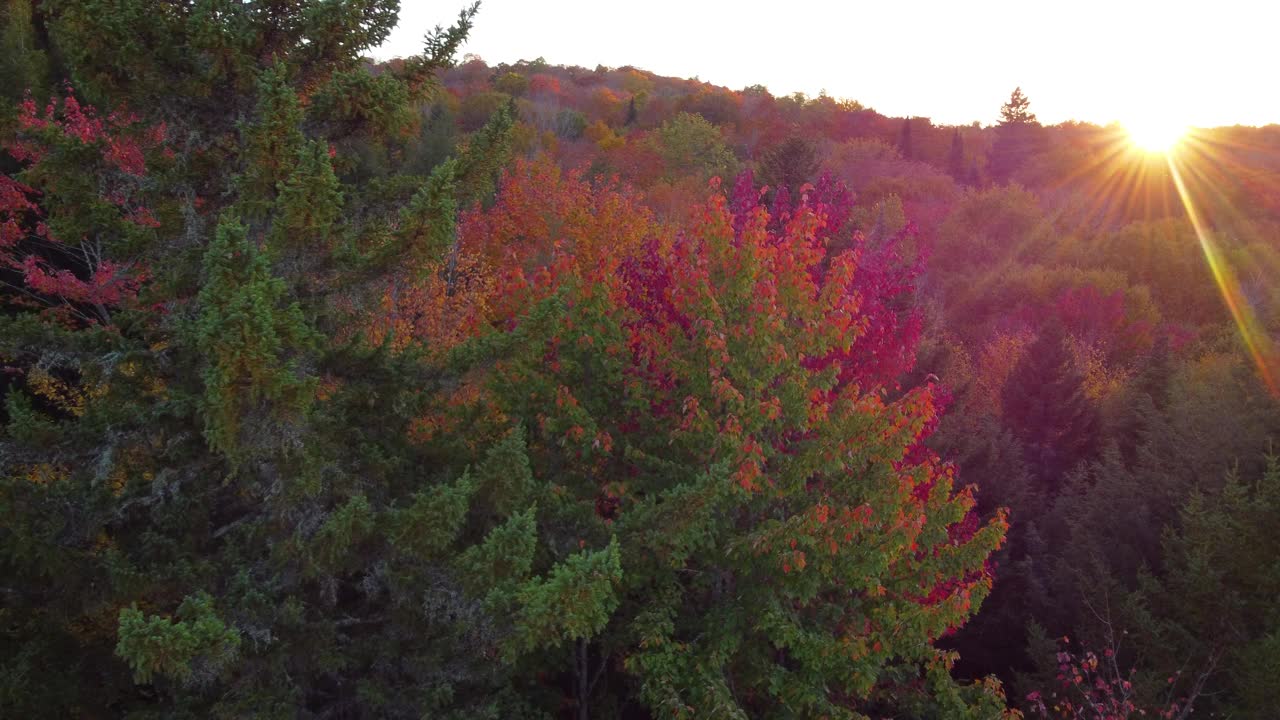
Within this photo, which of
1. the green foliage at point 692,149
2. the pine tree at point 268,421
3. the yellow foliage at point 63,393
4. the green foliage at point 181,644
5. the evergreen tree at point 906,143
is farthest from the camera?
the evergreen tree at point 906,143

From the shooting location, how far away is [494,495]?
23.7ft

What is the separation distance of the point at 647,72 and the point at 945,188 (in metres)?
63.7

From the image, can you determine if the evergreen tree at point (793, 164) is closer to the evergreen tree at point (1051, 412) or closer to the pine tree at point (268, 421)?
the evergreen tree at point (1051, 412)

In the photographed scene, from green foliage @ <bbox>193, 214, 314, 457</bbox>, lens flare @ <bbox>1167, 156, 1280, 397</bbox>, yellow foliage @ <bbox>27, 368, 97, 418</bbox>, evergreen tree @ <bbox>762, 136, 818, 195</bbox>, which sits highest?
evergreen tree @ <bbox>762, 136, 818, 195</bbox>

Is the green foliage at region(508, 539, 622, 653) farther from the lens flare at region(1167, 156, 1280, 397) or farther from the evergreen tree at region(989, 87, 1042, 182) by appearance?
the evergreen tree at region(989, 87, 1042, 182)

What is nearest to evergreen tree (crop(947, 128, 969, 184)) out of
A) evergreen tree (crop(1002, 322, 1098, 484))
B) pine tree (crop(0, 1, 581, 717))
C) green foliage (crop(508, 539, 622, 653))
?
evergreen tree (crop(1002, 322, 1098, 484))

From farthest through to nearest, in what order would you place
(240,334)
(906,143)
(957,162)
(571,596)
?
(906,143) → (957,162) → (571,596) → (240,334)

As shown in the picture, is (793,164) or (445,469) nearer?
(445,469)

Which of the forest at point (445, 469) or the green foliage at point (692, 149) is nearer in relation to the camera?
the forest at point (445, 469)

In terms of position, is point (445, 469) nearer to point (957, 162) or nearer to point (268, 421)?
point (268, 421)

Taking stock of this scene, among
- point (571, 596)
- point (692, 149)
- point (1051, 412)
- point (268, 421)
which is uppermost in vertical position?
point (692, 149)

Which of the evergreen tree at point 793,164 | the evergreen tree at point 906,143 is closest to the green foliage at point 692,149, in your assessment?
the evergreen tree at point 906,143

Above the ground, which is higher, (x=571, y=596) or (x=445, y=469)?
(x=571, y=596)

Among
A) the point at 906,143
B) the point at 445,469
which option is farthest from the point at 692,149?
the point at 445,469
